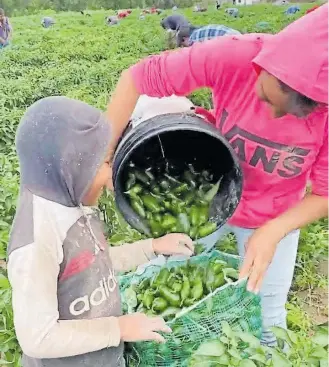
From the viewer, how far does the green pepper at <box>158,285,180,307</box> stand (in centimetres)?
177

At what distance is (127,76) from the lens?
167 centimetres

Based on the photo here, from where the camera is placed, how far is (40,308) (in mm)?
1256

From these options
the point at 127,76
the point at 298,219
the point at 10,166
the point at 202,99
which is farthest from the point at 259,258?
the point at 202,99

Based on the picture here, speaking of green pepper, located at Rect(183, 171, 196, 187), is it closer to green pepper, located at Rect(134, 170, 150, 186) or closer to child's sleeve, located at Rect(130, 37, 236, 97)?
green pepper, located at Rect(134, 170, 150, 186)

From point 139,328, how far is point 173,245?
1.06 ft

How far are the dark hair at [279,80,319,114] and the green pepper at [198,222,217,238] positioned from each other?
47 cm

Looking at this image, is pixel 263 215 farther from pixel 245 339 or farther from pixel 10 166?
pixel 10 166

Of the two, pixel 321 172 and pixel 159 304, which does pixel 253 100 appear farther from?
pixel 159 304

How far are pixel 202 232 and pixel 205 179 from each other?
7.4 inches

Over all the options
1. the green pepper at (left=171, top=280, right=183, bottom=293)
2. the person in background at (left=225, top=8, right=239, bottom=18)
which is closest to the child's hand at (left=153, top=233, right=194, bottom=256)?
the green pepper at (left=171, top=280, right=183, bottom=293)

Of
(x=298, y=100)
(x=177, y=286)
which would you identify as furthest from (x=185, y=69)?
(x=177, y=286)

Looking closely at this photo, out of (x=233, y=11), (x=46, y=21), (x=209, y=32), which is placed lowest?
(x=46, y=21)

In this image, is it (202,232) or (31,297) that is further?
(202,232)

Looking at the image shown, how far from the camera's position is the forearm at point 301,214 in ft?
5.48
